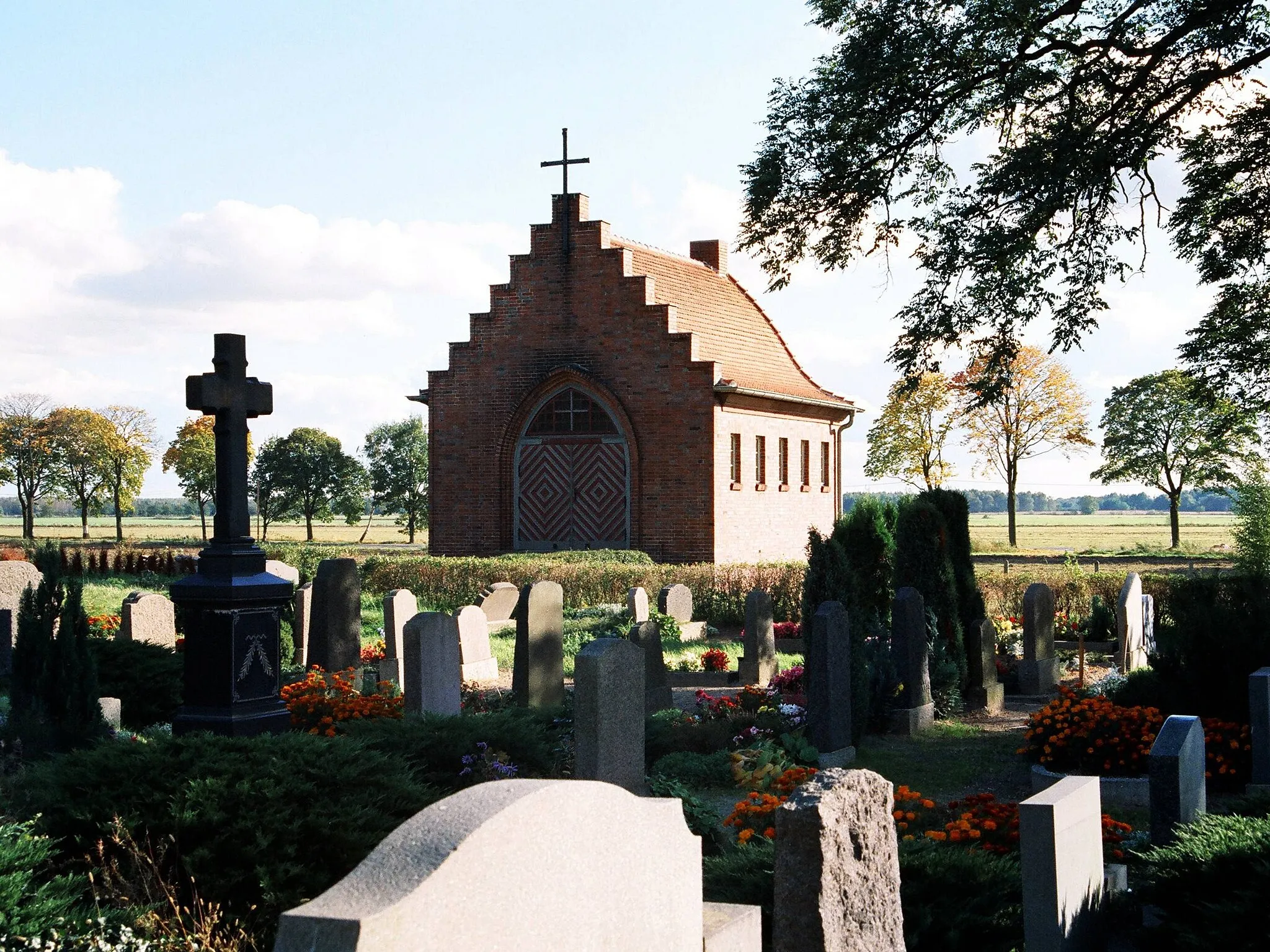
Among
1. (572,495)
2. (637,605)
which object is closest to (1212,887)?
(637,605)

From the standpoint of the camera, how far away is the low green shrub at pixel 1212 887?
5.25 metres

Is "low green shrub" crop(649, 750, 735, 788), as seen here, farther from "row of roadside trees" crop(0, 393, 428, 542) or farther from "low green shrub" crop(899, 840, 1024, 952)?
"row of roadside trees" crop(0, 393, 428, 542)

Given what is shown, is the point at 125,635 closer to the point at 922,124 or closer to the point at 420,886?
the point at 922,124

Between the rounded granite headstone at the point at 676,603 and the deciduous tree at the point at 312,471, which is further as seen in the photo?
the deciduous tree at the point at 312,471

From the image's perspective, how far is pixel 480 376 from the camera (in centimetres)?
3192

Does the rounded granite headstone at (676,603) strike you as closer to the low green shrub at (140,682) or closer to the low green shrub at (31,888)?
the low green shrub at (140,682)

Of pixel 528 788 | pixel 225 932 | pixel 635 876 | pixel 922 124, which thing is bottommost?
pixel 225 932

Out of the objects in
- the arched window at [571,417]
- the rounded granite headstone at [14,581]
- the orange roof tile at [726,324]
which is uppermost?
the orange roof tile at [726,324]

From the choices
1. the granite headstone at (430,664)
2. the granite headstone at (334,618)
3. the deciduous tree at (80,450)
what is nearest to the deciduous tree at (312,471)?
the deciduous tree at (80,450)

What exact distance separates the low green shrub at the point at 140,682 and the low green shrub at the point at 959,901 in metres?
7.98

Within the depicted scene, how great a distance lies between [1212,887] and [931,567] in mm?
10120

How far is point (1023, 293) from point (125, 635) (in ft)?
39.5

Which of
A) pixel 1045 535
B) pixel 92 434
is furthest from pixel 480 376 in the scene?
pixel 1045 535

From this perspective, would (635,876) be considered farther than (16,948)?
No
